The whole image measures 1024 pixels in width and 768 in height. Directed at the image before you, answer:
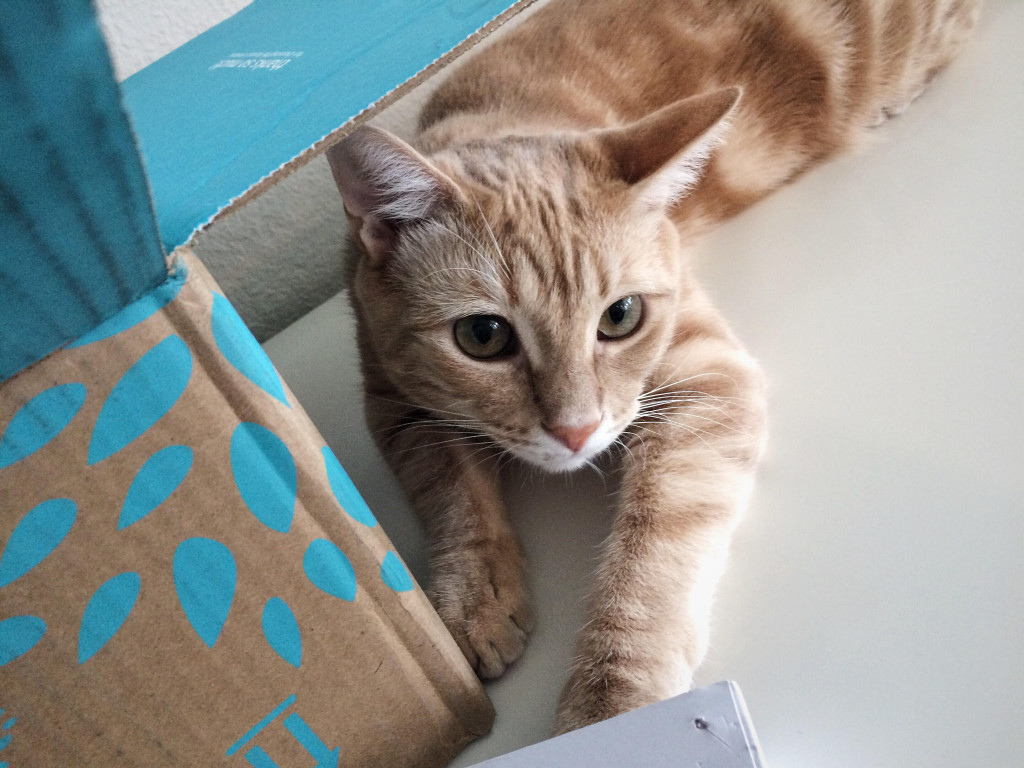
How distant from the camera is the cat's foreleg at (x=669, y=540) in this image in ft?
2.56

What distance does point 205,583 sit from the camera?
1.86 ft

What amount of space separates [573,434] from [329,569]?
0.36 m

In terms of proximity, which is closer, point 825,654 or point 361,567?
point 361,567

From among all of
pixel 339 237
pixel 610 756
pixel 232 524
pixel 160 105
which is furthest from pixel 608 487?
pixel 339 237

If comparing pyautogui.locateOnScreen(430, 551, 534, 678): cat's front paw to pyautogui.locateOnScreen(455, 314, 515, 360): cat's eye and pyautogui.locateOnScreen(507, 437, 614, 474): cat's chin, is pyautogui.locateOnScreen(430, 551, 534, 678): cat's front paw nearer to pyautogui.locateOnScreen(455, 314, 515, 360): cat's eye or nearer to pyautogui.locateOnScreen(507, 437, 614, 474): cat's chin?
pyautogui.locateOnScreen(507, 437, 614, 474): cat's chin

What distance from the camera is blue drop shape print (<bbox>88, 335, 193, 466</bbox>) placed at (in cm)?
51

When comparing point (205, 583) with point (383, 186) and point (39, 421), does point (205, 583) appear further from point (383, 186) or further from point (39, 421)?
point (383, 186)

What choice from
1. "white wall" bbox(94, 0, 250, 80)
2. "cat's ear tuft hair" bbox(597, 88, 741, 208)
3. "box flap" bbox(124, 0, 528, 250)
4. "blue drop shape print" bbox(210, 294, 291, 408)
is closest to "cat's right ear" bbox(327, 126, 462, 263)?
"box flap" bbox(124, 0, 528, 250)

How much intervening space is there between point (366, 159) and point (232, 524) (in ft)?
1.51

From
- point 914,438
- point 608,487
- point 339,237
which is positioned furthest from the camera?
point 339,237

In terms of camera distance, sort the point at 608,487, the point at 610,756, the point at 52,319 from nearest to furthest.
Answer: the point at 52,319 < the point at 610,756 < the point at 608,487

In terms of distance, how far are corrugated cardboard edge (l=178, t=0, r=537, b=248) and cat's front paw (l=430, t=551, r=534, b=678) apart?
52cm

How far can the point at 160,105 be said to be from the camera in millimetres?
812

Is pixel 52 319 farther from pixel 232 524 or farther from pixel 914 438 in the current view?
pixel 914 438
